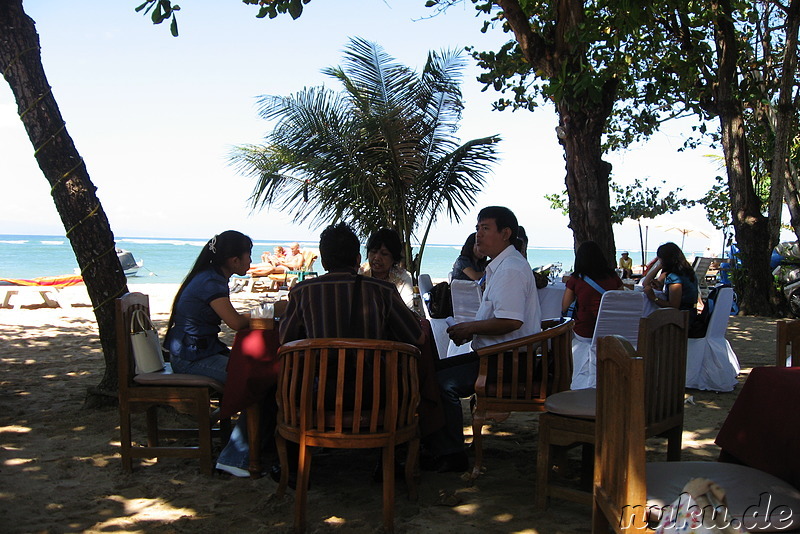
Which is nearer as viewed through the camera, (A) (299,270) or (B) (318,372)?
(B) (318,372)

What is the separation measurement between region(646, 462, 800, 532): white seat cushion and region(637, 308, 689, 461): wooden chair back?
0.37 metres

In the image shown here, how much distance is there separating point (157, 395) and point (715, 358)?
478cm

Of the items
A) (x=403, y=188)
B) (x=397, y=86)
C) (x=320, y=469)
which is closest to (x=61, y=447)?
(x=320, y=469)

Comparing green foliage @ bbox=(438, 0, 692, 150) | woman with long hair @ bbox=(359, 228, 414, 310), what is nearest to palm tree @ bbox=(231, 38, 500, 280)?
green foliage @ bbox=(438, 0, 692, 150)

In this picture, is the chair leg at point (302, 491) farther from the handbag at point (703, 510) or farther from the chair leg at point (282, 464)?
the handbag at point (703, 510)

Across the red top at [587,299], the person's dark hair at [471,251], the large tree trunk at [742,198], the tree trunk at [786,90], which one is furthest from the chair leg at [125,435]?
the tree trunk at [786,90]

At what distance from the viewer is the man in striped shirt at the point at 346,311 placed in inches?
131

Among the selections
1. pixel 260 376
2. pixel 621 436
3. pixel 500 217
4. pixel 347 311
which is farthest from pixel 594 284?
pixel 621 436

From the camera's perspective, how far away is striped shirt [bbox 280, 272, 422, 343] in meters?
3.32

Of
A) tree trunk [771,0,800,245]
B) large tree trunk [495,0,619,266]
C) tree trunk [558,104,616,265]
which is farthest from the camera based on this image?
tree trunk [771,0,800,245]

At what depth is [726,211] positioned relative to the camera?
2564 centimetres

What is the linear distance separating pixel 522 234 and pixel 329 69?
450 cm

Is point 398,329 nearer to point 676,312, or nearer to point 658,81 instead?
point 676,312

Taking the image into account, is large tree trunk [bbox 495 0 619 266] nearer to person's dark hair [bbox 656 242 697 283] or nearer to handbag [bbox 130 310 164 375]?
person's dark hair [bbox 656 242 697 283]
